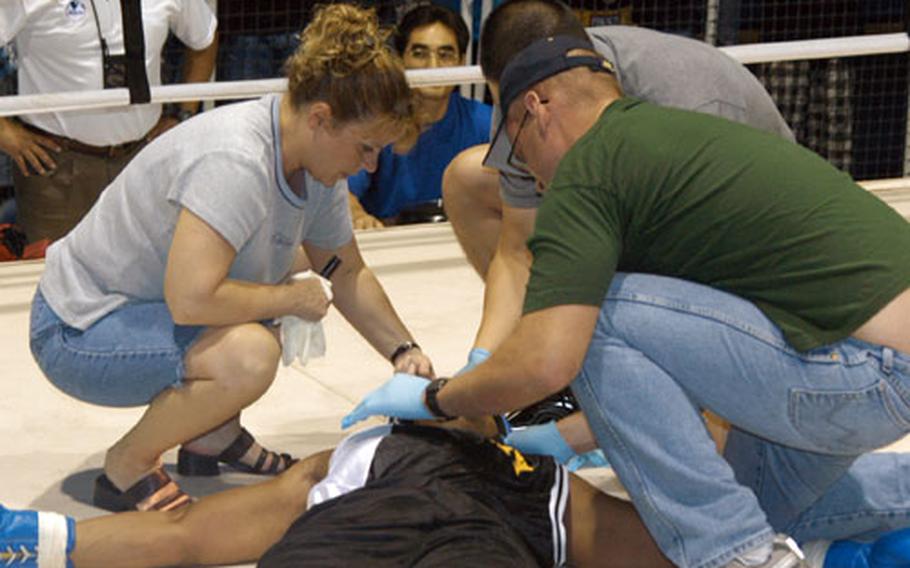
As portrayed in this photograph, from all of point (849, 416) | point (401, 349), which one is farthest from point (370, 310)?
point (849, 416)

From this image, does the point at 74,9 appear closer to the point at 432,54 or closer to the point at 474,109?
the point at 432,54

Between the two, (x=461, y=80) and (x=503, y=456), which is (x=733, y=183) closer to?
(x=503, y=456)

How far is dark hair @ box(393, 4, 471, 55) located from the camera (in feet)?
14.5

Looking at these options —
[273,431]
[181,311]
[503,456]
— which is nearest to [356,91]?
[181,311]

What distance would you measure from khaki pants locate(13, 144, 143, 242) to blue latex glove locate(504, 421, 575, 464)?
6.76ft

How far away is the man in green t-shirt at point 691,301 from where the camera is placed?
2.02 metres

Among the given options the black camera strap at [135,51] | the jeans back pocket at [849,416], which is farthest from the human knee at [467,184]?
the jeans back pocket at [849,416]

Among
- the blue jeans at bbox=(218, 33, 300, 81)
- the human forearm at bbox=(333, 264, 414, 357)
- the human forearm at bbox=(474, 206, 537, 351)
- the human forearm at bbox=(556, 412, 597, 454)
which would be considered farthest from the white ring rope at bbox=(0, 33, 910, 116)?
the human forearm at bbox=(556, 412, 597, 454)

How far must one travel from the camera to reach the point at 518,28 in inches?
103

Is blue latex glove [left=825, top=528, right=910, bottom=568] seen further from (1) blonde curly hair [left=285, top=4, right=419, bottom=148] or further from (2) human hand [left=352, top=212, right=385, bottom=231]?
(2) human hand [left=352, top=212, right=385, bottom=231]

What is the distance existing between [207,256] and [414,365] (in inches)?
17.6

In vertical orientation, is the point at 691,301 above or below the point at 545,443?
above

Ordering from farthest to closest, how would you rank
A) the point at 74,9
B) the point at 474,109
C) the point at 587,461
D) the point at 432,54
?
the point at 474,109
the point at 432,54
the point at 74,9
the point at 587,461

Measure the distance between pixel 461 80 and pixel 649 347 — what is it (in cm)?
212
